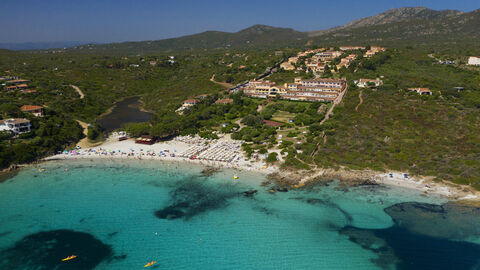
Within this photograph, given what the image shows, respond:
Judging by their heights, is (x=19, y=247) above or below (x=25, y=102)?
below

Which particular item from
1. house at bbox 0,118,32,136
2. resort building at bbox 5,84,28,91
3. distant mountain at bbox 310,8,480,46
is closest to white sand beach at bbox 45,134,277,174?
house at bbox 0,118,32,136

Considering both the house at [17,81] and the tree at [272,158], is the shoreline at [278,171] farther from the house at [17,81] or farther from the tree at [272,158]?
the house at [17,81]

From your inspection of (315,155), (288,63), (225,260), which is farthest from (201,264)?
(288,63)

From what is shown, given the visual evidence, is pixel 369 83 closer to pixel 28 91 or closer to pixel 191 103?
pixel 191 103

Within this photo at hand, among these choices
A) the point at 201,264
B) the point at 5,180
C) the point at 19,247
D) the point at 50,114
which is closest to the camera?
the point at 201,264

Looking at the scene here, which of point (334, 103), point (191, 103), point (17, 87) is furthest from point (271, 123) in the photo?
point (17, 87)

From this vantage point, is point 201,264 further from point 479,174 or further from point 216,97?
point 216,97

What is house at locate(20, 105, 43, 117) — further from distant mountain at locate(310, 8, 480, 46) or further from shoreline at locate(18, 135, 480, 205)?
distant mountain at locate(310, 8, 480, 46)
